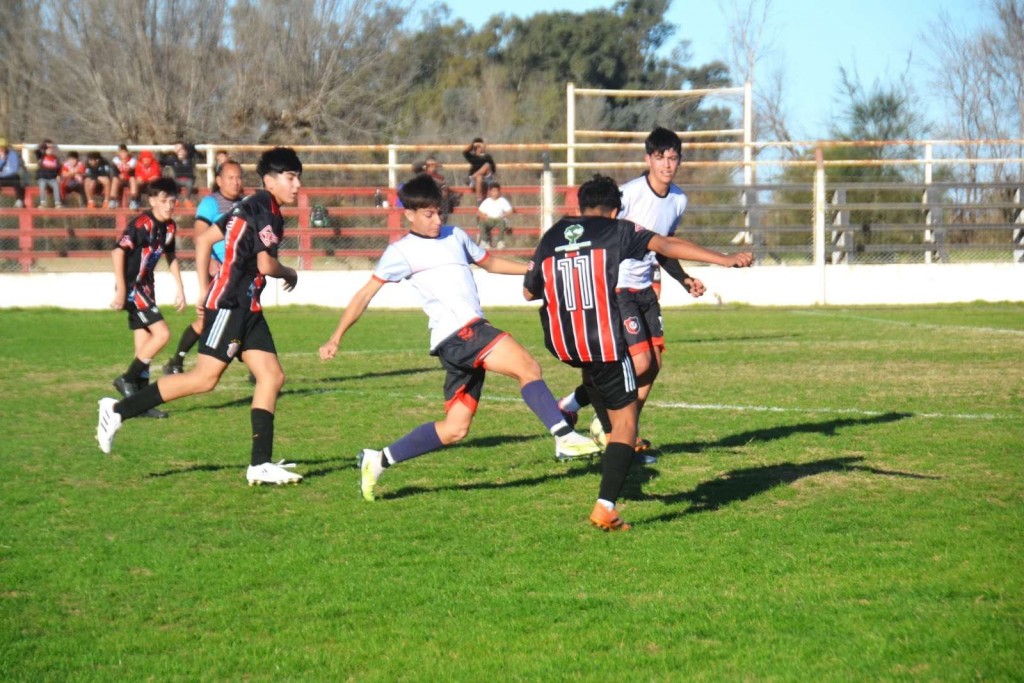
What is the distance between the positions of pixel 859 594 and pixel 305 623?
2097mm

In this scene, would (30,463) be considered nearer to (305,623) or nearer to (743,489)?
(305,623)

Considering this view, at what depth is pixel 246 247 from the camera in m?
7.04

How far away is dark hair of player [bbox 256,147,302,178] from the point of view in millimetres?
7016

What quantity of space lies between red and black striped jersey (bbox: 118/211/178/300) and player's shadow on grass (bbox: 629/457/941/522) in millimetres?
5269

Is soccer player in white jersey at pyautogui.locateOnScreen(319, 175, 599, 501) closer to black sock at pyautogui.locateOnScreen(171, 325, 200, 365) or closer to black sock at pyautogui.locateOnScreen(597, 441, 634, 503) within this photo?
black sock at pyautogui.locateOnScreen(597, 441, 634, 503)

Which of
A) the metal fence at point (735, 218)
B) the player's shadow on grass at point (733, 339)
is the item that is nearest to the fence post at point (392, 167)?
the metal fence at point (735, 218)

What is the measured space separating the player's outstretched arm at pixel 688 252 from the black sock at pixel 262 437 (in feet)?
8.29

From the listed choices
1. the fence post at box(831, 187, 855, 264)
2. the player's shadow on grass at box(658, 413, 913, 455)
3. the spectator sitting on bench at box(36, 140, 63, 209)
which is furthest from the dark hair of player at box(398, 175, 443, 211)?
the spectator sitting on bench at box(36, 140, 63, 209)

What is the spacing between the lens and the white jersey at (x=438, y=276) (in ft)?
21.6

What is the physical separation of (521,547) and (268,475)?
6.68ft

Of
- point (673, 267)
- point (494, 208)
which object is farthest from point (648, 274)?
point (494, 208)

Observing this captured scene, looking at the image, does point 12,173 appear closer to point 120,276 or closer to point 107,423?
point 120,276

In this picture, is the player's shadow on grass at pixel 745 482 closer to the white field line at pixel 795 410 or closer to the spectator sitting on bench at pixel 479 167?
the white field line at pixel 795 410

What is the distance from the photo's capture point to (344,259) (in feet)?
76.0
